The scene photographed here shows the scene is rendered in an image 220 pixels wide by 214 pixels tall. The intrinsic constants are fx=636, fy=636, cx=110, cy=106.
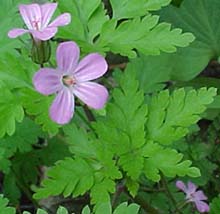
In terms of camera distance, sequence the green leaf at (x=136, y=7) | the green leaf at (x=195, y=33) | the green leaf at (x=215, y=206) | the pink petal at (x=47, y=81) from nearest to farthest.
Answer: the pink petal at (x=47, y=81)
the green leaf at (x=136, y=7)
the green leaf at (x=215, y=206)
the green leaf at (x=195, y=33)

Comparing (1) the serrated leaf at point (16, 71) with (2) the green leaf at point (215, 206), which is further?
(2) the green leaf at point (215, 206)

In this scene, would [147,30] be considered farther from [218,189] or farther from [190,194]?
[218,189]

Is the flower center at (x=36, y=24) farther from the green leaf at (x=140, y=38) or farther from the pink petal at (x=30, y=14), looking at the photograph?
the green leaf at (x=140, y=38)

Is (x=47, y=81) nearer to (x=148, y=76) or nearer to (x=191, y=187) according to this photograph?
(x=148, y=76)

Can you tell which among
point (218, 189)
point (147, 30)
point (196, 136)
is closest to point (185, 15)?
point (196, 136)

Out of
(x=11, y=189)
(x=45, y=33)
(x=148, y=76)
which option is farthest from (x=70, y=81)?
(x=11, y=189)

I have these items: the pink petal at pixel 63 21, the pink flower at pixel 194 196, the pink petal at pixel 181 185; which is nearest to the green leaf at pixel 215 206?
the pink flower at pixel 194 196
